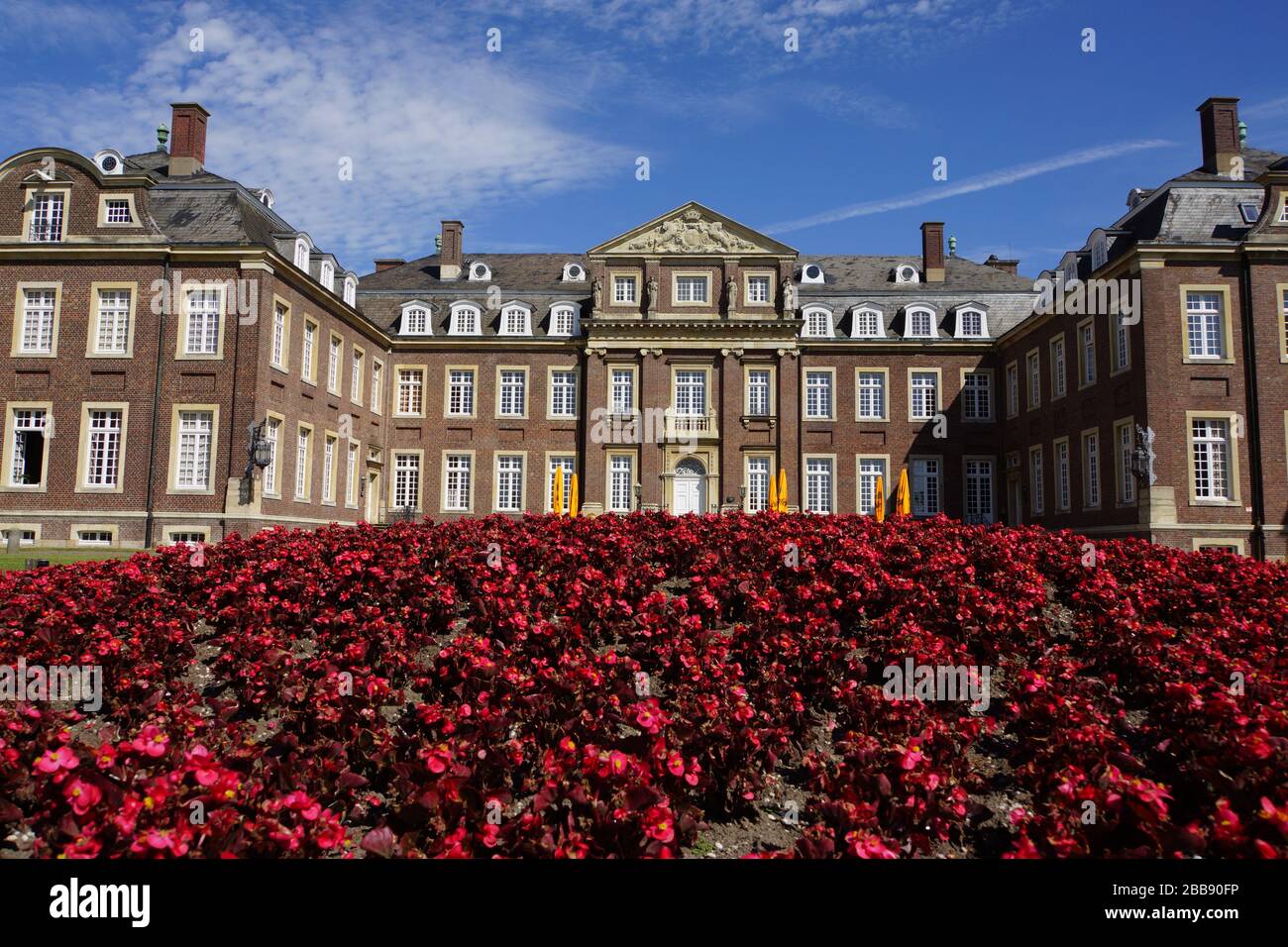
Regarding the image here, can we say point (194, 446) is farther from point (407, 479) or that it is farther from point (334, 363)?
point (407, 479)

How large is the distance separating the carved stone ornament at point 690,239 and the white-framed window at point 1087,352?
1315cm

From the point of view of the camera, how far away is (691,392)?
34.3 metres

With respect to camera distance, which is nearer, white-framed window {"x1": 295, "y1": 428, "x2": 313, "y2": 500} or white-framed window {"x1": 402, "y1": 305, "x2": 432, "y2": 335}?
white-framed window {"x1": 295, "y1": 428, "x2": 313, "y2": 500}

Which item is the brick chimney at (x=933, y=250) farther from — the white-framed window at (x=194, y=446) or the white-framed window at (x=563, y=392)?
the white-framed window at (x=194, y=446)

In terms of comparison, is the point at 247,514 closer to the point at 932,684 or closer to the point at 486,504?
the point at 486,504

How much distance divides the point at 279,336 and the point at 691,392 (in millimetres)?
16107

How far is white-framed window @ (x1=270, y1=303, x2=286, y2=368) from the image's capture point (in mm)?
25438

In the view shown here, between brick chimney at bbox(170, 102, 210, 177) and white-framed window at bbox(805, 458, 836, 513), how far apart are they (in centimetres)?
2639

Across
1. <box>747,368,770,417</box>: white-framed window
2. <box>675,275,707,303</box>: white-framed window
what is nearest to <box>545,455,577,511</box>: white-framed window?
<box>747,368,770,417</box>: white-framed window

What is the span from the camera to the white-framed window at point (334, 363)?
1155 inches

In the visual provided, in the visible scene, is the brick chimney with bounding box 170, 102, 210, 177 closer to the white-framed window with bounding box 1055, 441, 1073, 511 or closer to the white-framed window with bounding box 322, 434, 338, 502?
the white-framed window with bounding box 322, 434, 338, 502

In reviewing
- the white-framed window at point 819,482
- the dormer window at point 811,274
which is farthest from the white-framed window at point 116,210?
the dormer window at point 811,274

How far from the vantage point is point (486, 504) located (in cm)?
3484

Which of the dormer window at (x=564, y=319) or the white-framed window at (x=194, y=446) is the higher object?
the dormer window at (x=564, y=319)
